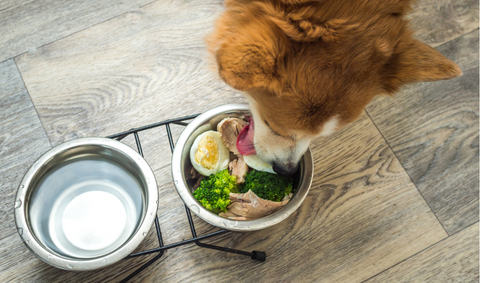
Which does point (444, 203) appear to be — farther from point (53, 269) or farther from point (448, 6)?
point (53, 269)

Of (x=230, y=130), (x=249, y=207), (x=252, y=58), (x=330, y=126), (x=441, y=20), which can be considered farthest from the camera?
(x=441, y=20)

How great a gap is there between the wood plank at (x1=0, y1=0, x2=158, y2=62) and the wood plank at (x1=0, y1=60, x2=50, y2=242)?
115mm

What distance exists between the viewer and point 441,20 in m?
1.71

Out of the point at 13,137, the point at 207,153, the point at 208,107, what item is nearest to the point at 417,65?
the point at 207,153

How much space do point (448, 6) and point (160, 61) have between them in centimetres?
142

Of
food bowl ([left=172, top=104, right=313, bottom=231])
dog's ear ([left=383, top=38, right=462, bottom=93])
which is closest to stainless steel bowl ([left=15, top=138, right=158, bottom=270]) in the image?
food bowl ([left=172, top=104, right=313, bottom=231])

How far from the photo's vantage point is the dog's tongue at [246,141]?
1147 mm

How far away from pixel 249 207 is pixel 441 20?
4.53ft

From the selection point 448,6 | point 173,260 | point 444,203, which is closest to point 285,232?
point 173,260

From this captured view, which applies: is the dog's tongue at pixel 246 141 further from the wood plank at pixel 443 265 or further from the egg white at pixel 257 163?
the wood plank at pixel 443 265

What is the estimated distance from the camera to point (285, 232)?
1363mm

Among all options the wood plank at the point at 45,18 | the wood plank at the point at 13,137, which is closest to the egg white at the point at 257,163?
the wood plank at the point at 13,137

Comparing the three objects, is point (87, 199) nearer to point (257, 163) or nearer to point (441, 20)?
point (257, 163)

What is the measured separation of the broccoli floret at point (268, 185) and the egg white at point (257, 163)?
0.05 feet
